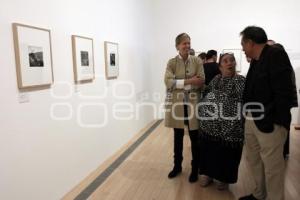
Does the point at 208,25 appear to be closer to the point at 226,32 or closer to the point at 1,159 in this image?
the point at 226,32

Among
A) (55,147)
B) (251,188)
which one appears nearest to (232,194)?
(251,188)

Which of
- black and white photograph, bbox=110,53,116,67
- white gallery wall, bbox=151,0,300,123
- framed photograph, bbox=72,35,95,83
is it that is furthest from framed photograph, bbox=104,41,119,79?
white gallery wall, bbox=151,0,300,123

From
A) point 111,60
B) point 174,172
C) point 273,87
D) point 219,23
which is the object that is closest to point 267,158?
point 273,87

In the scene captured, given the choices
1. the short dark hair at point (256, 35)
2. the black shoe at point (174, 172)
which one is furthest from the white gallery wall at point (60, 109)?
the short dark hair at point (256, 35)

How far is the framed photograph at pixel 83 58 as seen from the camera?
2.68 m

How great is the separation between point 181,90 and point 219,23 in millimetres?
3532

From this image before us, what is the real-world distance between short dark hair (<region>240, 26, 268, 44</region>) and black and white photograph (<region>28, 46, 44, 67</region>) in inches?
69.4

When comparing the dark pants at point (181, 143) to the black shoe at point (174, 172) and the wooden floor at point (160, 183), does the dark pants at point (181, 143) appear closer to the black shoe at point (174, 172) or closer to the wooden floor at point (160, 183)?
the black shoe at point (174, 172)

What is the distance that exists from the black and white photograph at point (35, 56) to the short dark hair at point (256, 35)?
176cm

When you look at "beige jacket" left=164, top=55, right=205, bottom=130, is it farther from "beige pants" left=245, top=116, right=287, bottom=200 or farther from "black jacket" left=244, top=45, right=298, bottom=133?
"black jacket" left=244, top=45, right=298, bottom=133

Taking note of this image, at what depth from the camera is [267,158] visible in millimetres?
2066

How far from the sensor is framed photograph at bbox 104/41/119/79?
3.44 metres

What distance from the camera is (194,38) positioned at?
5.82 metres

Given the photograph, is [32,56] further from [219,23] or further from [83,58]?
[219,23]
